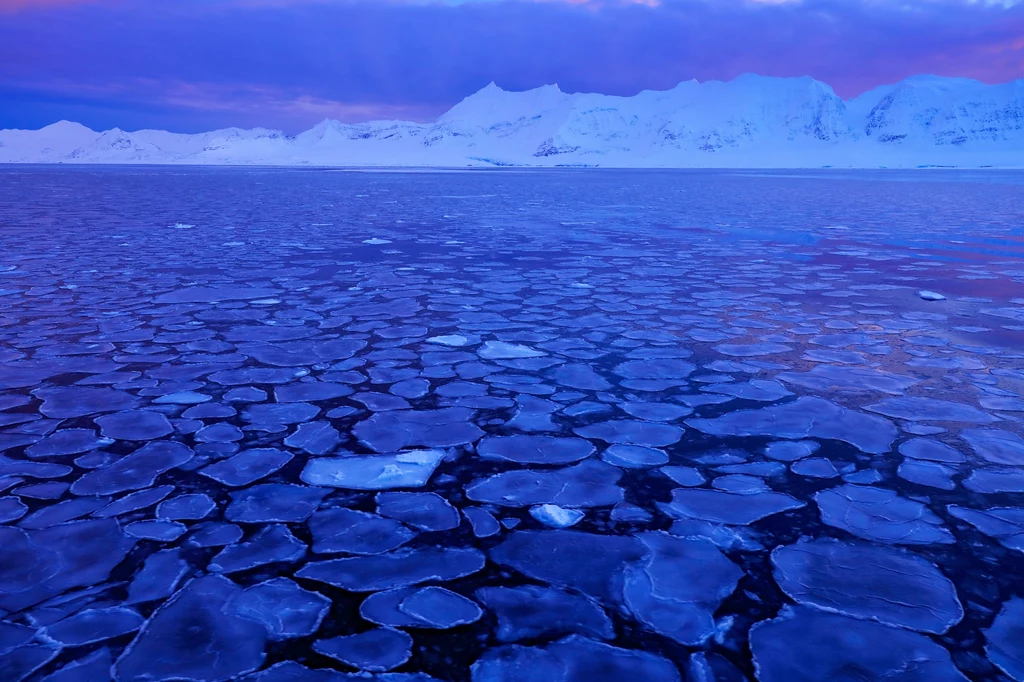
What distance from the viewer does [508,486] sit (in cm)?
260

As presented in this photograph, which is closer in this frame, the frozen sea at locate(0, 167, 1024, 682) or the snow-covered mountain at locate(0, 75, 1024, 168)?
the frozen sea at locate(0, 167, 1024, 682)

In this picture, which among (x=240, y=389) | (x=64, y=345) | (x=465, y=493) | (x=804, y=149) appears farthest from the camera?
(x=804, y=149)

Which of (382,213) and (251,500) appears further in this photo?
(382,213)

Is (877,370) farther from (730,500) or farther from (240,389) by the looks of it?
(240,389)

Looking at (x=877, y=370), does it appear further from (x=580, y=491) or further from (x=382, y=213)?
(x=382, y=213)

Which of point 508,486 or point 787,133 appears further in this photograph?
point 787,133

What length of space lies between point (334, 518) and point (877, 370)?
3125 mm

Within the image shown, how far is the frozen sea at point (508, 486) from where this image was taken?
1768 mm

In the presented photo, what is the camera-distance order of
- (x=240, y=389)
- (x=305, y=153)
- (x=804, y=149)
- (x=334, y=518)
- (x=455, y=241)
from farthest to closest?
(x=305, y=153), (x=804, y=149), (x=455, y=241), (x=240, y=389), (x=334, y=518)

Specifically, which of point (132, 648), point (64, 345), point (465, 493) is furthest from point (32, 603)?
point (64, 345)

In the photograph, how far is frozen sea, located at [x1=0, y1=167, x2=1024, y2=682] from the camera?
177 centimetres

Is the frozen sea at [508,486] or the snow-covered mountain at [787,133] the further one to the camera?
the snow-covered mountain at [787,133]

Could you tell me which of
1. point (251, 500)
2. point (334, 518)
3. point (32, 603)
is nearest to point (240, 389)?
point (251, 500)

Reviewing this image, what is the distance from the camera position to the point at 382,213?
1430 centimetres
